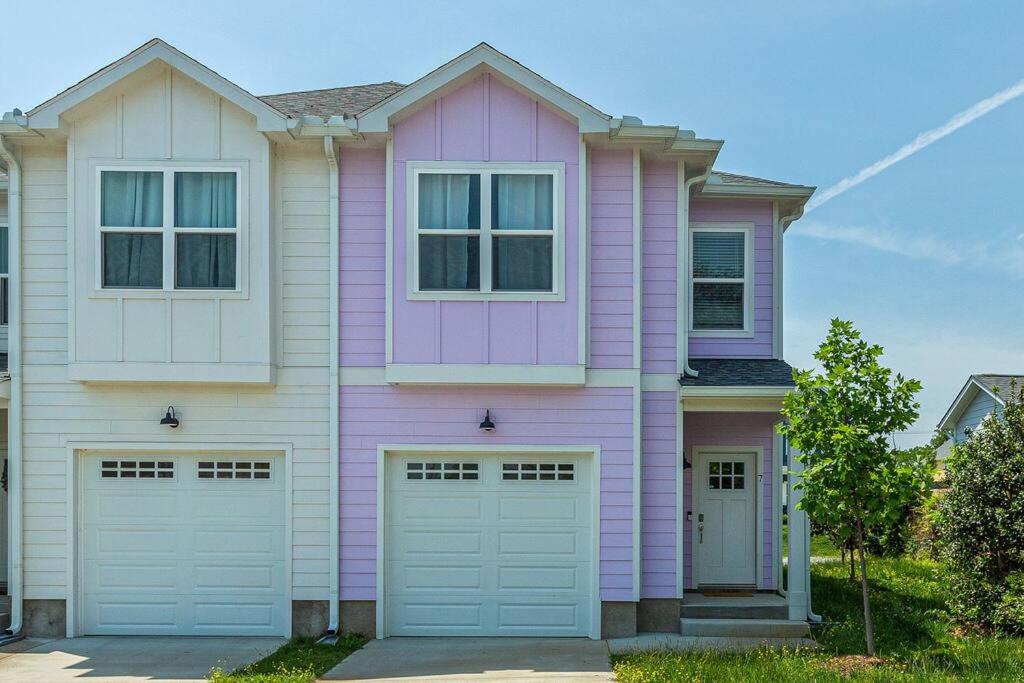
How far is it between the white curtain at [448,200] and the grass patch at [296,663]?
15.6ft

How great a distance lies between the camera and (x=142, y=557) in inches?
405

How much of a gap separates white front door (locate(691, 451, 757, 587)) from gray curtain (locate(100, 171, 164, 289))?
7305mm

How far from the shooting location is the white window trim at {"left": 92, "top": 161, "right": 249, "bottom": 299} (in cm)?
982

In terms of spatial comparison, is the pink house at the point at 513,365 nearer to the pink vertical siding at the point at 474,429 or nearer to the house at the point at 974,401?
the pink vertical siding at the point at 474,429

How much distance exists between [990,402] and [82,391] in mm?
22733

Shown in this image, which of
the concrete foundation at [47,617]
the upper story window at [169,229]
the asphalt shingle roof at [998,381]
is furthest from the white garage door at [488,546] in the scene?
the asphalt shingle roof at [998,381]

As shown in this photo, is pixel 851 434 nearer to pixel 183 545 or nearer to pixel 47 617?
pixel 183 545

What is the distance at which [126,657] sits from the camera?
9195 mm

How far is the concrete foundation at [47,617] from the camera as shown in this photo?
10086mm

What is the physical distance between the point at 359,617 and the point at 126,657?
2465 millimetres

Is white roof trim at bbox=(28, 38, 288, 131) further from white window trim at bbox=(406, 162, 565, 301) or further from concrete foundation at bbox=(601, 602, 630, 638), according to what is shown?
concrete foundation at bbox=(601, 602, 630, 638)

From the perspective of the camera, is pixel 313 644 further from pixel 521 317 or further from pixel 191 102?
pixel 191 102

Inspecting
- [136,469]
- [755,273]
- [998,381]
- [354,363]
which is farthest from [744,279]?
[998,381]

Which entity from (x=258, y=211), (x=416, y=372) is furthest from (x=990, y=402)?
(x=258, y=211)
